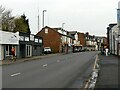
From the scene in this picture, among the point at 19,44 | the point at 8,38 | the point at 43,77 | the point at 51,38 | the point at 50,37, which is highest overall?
the point at 50,37

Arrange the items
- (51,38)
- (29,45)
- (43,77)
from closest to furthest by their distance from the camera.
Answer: (43,77), (29,45), (51,38)

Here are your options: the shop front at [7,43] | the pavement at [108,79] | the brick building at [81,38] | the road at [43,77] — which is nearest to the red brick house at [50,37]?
the shop front at [7,43]

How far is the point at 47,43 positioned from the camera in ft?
331

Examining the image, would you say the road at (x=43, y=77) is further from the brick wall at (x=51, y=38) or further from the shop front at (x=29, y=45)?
the brick wall at (x=51, y=38)

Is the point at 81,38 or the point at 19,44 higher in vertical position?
the point at 81,38

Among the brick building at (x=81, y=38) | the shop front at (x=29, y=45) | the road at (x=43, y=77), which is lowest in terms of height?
the road at (x=43, y=77)

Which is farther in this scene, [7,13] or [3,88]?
[7,13]

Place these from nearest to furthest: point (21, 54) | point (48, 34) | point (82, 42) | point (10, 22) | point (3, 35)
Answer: point (3, 35) < point (21, 54) < point (10, 22) < point (48, 34) < point (82, 42)

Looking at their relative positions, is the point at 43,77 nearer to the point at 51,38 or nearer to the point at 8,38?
the point at 8,38

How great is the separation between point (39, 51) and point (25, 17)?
29.4 m

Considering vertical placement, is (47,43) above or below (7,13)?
below

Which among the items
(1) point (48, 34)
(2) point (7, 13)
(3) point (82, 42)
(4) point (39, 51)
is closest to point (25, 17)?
(1) point (48, 34)

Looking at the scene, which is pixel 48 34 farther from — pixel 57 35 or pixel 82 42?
pixel 82 42

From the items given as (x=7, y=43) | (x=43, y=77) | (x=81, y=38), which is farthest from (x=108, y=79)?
(x=81, y=38)
